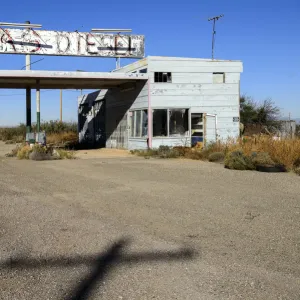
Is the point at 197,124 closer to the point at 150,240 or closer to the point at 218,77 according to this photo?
the point at 218,77

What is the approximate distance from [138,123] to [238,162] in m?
9.65

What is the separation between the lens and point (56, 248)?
19.2 feet

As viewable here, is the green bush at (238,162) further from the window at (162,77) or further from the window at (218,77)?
the window at (218,77)

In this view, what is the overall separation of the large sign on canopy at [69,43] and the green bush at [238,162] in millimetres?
12846

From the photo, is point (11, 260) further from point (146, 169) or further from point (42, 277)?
point (146, 169)

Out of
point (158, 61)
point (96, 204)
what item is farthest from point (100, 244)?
point (158, 61)

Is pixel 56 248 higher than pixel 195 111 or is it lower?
lower

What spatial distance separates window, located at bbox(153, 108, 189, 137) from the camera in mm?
22422

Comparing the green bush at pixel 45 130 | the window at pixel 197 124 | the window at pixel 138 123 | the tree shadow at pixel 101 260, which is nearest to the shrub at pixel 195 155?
the window at pixel 197 124

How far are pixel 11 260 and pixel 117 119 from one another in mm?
21881

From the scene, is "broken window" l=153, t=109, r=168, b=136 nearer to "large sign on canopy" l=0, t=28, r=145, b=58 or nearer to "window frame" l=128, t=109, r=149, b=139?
"window frame" l=128, t=109, r=149, b=139

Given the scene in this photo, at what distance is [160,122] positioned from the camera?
22.5 metres

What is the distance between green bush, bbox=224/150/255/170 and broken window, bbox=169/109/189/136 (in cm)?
739

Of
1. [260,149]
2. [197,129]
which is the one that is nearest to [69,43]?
[197,129]
